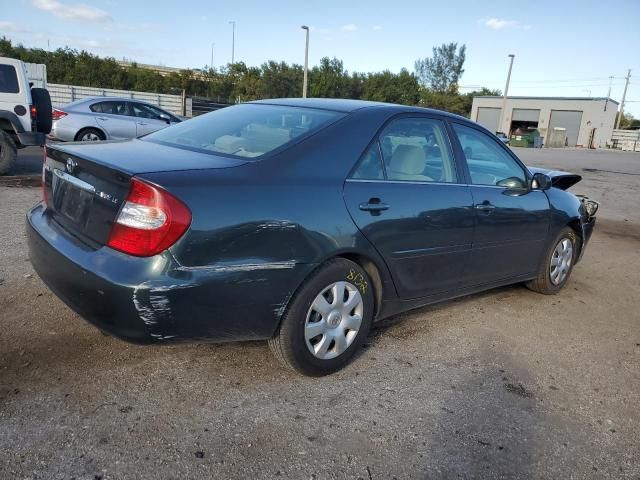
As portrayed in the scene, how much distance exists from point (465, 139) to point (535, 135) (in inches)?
1815

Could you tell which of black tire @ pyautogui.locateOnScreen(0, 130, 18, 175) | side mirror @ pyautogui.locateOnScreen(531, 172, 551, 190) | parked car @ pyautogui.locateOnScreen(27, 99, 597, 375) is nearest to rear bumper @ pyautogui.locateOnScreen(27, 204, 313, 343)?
parked car @ pyautogui.locateOnScreen(27, 99, 597, 375)

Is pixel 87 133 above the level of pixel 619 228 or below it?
above

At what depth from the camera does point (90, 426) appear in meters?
2.38

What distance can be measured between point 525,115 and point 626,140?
11466 mm

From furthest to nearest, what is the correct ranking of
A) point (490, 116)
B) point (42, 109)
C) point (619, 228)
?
point (490, 116)
point (42, 109)
point (619, 228)

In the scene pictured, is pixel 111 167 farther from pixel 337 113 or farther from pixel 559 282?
pixel 559 282

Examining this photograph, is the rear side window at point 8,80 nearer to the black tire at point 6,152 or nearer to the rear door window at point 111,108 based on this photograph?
the black tire at point 6,152

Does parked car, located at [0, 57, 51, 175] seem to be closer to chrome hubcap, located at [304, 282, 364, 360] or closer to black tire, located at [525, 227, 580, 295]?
chrome hubcap, located at [304, 282, 364, 360]

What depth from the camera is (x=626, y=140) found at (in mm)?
59500

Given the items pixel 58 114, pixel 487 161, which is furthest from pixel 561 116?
pixel 487 161

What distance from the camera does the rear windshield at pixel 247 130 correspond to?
295 centimetres

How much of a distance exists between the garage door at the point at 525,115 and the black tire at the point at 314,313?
6742 centimetres

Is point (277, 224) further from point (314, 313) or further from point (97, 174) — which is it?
point (97, 174)

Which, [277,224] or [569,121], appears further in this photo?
[569,121]
